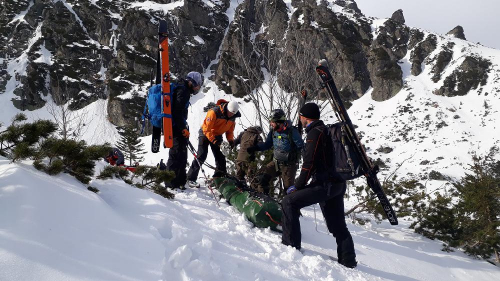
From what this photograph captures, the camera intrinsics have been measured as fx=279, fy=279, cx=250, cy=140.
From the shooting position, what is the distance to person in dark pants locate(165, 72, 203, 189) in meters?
4.86

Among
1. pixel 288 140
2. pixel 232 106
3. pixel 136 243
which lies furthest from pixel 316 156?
pixel 232 106

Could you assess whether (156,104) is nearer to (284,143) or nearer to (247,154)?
(247,154)

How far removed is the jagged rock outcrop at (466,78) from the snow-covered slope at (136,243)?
178ft

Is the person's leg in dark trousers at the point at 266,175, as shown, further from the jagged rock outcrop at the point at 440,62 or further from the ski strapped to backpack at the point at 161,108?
the jagged rock outcrop at the point at 440,62

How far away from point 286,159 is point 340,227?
5.87 ft

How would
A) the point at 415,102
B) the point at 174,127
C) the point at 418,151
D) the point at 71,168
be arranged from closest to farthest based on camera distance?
the point at 71,168 < the point at 174,127 < the point at 418,151 < the point at 415,102

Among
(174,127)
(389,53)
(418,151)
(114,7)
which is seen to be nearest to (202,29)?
(114,7)

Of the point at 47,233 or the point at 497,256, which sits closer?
the point at 47,233

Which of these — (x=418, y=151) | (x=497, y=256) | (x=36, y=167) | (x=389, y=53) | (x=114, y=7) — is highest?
(x=114, y=7)

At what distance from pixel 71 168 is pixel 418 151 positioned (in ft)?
136

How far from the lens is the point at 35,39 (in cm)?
6756

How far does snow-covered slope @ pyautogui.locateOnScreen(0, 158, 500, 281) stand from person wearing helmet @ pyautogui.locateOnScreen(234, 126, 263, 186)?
1942mm

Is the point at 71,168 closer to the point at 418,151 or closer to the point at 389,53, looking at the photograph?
the point at 418,151

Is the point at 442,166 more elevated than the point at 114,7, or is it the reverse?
the point at 114,7
